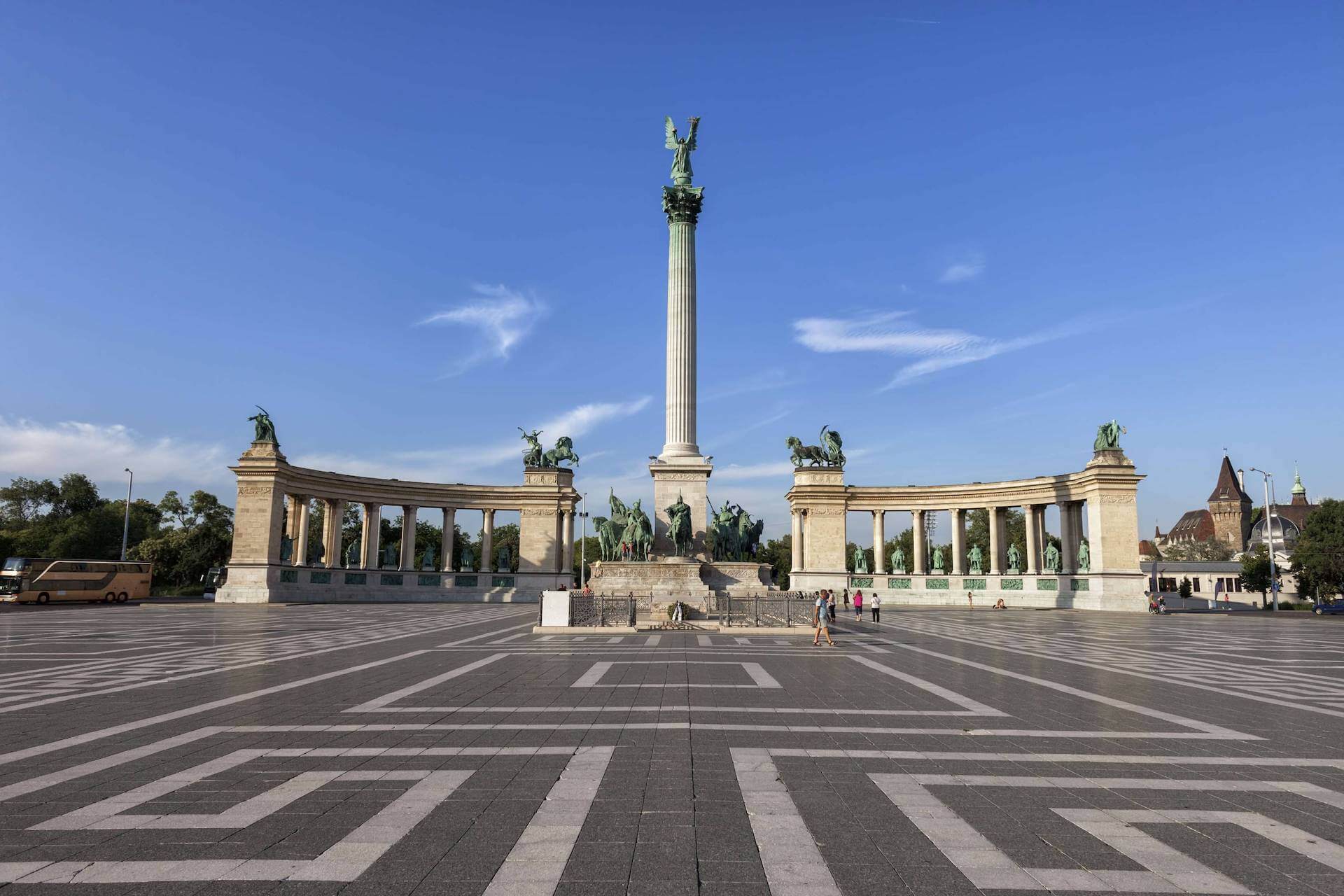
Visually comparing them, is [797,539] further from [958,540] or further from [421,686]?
[421,686]

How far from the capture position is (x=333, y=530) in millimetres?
77188

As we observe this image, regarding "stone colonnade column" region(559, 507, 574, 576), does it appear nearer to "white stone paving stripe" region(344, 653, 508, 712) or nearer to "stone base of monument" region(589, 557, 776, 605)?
"stone base of monument" region(589, 557, 776, 605)

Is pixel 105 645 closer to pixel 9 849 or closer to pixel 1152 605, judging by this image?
pixel 9 849

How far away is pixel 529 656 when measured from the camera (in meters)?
22.2

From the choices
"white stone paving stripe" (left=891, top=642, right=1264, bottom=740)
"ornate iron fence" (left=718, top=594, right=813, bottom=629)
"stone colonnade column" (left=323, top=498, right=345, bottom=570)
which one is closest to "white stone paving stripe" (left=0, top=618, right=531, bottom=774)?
"white stone paving stripe" (left=891, top=642, right=1264, bottom=740)

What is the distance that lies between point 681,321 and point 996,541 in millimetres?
42340

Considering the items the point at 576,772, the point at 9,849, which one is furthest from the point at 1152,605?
the point at 9,849

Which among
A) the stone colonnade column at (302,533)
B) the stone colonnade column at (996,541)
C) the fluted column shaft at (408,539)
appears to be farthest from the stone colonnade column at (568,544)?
the stone colonnade column at (996,541)

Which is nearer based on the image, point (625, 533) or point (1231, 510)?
point (625, 533)

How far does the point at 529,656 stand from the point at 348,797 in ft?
47.9

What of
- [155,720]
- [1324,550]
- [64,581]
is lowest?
[64,581]

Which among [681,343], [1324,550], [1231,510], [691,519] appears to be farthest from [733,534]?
[1231,510]

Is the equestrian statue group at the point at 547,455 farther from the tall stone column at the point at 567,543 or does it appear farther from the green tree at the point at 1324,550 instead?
the green tree at the point at 1324,550

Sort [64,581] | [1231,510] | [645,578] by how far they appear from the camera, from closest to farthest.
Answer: [645,578]
[64,581]
[1231,510]
